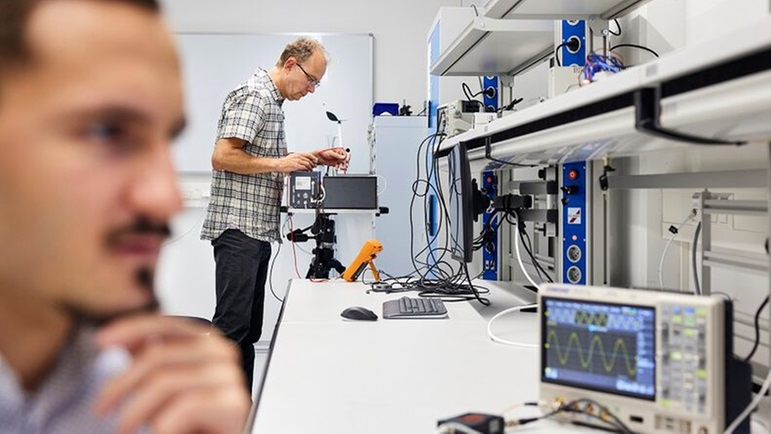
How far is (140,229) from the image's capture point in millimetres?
188

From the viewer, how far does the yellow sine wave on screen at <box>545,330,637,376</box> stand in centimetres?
94

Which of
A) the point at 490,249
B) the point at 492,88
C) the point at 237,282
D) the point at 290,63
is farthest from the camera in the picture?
the point at 492,88

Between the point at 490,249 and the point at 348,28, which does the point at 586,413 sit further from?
the point at 348,28

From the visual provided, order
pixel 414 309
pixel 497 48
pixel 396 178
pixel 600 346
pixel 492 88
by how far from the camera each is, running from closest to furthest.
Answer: pixel 600 346 < pixel 414 309 < pixel 497 48 < pixel 492 88 < pixel 396 178

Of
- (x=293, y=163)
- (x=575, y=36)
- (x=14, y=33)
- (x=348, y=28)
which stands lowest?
(x=14, y=33)

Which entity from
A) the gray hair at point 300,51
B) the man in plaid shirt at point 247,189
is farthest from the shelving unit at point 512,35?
the man in plaid shirt at point 247,189

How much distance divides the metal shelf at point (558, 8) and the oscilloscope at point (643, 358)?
1090 millimetres

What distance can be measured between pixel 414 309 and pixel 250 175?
919 mm

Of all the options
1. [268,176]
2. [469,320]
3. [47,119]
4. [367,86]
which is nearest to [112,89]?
[47,119]

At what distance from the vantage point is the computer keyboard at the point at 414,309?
6.24ft

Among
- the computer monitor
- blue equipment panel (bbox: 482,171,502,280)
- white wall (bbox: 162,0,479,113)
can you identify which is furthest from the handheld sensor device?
white wall (bbox: 162,0,479,113)

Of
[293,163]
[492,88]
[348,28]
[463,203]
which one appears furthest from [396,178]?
[463,203]

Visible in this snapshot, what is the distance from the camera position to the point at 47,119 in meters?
0.18

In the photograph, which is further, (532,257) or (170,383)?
(532,257)
